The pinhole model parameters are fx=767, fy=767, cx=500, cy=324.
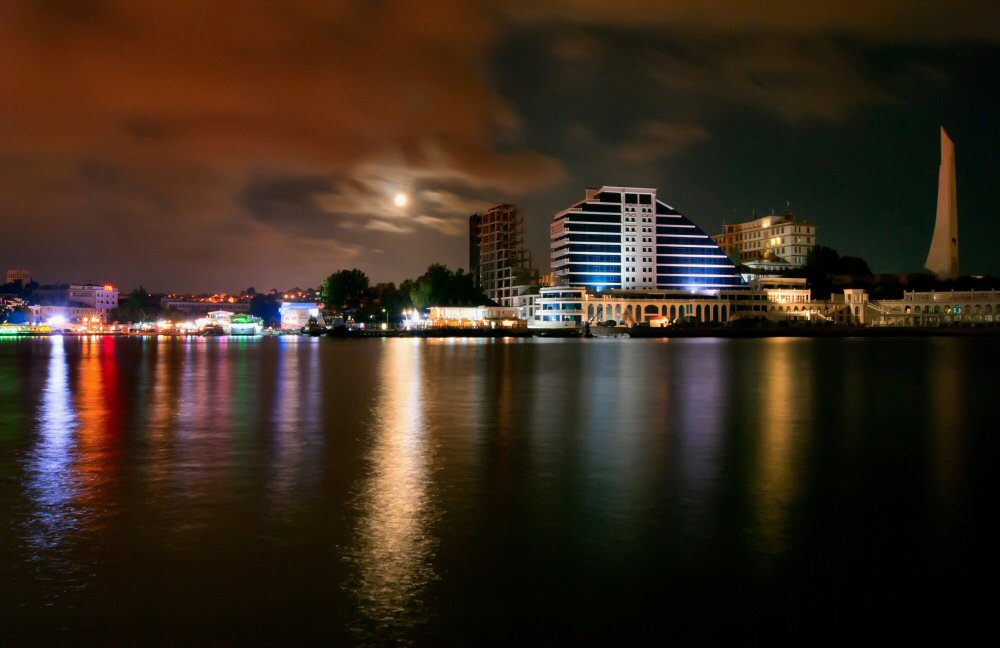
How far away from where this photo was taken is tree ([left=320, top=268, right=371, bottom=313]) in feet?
573

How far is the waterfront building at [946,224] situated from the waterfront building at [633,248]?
44.7m

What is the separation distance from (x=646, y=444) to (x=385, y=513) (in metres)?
8.69

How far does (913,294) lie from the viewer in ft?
542

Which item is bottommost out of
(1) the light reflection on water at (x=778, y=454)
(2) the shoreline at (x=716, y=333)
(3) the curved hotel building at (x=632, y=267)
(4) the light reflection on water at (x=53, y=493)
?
A: (1) the light reflection on water at (x=778, y=454)

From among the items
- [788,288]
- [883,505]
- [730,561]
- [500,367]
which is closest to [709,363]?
[500,367]

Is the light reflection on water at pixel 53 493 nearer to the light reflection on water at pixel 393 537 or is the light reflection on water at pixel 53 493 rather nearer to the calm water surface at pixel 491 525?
the calm water surface at pixel 491 525

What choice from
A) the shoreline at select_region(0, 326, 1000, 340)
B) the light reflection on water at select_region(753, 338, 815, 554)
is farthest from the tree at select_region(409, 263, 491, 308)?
the light reflection on water at select_region(753, 338, 815, 554)

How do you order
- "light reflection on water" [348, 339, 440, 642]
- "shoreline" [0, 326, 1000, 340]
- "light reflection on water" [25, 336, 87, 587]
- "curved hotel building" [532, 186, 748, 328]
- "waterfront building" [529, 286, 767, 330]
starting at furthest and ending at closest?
"curved hotel building" [532, 186, 748, 328] → "waterfront building" [529, 286, 767, 330] → "shoreline" [0, 326, 1000, 340] → "light reflection on water" [25, 336, 87, 587] → "light reflection on water" [348, 339, 440, 642]

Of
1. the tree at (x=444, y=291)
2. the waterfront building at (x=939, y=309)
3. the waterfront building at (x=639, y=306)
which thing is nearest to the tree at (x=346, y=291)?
the tree at (x=444, y=291)

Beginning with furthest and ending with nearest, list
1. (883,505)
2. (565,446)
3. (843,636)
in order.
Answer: (565,446)
(883,505)
(843,636)

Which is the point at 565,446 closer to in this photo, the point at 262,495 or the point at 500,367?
the point at 262,495

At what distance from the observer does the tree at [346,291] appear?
175 metres

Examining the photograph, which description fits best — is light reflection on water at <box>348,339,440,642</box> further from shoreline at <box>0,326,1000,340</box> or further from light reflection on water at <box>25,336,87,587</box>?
shoreline at <box>0,326,1000,340</box>

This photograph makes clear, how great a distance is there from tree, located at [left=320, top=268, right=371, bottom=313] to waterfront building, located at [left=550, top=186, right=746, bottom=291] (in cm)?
4504
